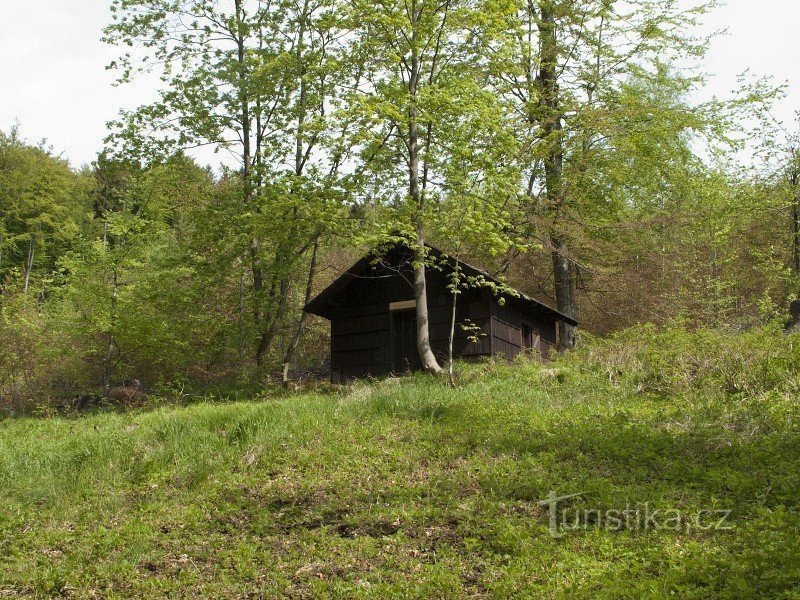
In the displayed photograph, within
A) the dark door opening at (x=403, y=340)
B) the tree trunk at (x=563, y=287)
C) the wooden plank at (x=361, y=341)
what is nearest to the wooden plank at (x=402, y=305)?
the dark door opening at (x=403, y=340)

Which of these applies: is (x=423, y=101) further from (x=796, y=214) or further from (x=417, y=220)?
(x=796, y=214)

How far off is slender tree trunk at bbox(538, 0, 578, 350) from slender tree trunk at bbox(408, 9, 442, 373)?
17.9 ft

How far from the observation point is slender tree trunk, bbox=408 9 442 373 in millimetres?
17641

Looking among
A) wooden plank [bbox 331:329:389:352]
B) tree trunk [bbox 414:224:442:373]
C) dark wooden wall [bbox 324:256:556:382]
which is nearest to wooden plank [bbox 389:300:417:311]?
dark wooden wall [bbox 324:256:556:382]

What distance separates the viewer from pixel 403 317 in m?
21.4

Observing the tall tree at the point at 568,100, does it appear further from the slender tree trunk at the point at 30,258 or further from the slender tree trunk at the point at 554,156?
the slender tree trunk at the point at 30,258

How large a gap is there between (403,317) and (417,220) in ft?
13.6

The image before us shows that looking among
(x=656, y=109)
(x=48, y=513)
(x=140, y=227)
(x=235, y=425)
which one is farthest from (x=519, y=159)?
(x=48, y=513)

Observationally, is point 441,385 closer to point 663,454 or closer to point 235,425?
point 235,425

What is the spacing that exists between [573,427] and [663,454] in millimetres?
1693

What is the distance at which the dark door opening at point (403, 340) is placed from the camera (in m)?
21.0

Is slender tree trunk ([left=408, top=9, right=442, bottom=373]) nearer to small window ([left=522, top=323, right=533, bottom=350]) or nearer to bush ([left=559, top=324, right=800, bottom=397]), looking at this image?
bush ([left=559, top=324, right=800, bottom=397])

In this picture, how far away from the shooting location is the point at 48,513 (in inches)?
403

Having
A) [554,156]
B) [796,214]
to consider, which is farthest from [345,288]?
[796,214]
